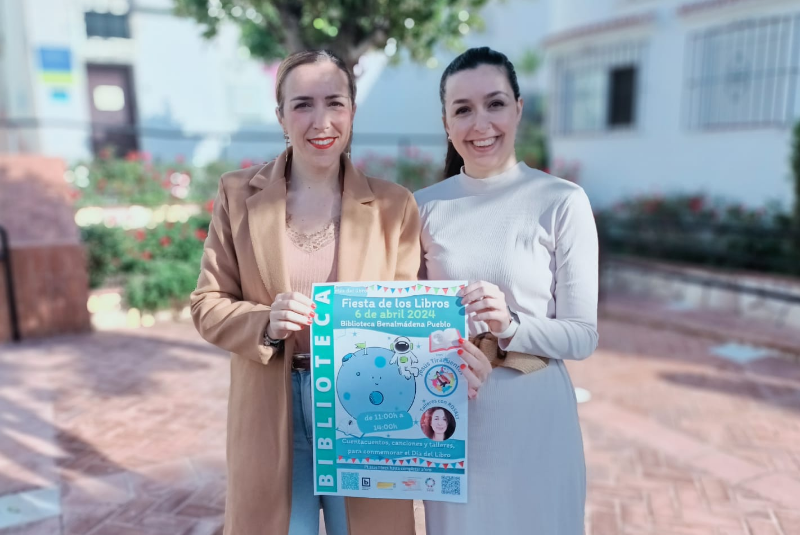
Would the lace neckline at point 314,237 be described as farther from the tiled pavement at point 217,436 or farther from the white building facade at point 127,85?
the white building facade at point 127,85

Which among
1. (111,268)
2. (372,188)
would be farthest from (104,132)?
(372,188)

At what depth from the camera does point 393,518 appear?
5.98 feet

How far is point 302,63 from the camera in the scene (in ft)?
5.66

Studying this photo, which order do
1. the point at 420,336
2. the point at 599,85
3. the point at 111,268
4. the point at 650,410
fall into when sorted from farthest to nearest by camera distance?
the point at 599,85 < the point at 111,268 < the point at 650,410 < the point at 420,336

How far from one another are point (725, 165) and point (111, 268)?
8.23 meters

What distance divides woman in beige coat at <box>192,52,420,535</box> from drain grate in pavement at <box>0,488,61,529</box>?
6.42 ft

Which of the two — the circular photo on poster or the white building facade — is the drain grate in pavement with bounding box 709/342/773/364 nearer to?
the circular photo on poster

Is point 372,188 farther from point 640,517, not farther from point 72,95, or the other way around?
point 72,95

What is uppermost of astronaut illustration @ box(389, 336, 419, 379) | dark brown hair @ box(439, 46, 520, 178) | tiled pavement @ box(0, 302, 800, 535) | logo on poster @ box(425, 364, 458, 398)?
dark brown hair @ box(439, 46, 520, 178)

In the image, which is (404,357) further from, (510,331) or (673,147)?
(673,147)

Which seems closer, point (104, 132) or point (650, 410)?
point (650, 410)

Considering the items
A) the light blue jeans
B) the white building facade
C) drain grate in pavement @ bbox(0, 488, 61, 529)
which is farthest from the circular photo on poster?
the white building facade

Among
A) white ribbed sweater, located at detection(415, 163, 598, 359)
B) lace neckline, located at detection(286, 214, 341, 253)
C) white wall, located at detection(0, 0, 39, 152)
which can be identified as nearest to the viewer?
white ribbed sweater, located at detection(415, 163, 598, 359)

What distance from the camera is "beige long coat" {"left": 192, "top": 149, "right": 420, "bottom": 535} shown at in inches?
68.0
